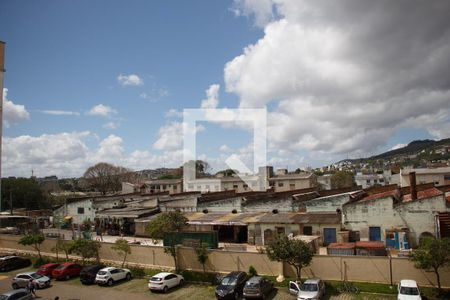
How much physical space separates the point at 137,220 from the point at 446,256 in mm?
32387

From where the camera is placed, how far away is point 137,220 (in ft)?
143

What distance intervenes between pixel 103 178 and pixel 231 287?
81.5 metres

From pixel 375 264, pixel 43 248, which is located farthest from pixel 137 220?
pixel 375 264

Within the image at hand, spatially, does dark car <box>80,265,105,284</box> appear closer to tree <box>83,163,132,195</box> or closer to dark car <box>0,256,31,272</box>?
dark car <box>0,256,31,272</box>

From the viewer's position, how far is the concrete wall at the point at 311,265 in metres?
21.9

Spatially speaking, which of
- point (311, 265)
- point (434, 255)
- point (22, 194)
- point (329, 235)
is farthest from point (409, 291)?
point (22, 194)

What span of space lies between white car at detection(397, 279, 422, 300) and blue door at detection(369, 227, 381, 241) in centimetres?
1262

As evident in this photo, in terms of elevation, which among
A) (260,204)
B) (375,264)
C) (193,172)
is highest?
(193,172)

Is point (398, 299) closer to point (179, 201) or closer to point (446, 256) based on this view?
point (446, 256)

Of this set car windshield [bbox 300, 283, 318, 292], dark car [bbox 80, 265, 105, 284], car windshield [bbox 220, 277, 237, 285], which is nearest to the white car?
car windshield [bbox 300, 283, 318, 292]

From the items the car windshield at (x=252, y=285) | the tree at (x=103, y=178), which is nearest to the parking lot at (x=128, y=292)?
the car windshield at (x=252, y=285)

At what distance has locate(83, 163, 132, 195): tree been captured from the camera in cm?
9638

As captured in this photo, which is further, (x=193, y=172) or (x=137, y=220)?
(x=193, y=172)

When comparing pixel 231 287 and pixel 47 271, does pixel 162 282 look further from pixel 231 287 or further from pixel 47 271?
pixel 47 271
